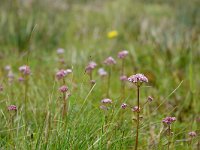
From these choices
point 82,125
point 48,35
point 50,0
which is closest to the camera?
point 82,125

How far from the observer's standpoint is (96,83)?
289cm

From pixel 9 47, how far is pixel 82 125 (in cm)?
362

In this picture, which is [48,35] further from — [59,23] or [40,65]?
[40,65]

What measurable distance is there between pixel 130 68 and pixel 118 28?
299cm

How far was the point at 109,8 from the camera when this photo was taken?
10578mm

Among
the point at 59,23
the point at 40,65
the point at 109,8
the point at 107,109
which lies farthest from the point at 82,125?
the point at 109,8

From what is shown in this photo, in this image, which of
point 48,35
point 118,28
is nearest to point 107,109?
point 48,35

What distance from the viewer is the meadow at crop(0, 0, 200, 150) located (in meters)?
1.88

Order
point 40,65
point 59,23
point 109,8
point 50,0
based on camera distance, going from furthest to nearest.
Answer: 1. point 109,8
2. point 50,0
3. point 59,23
4. point 40,65

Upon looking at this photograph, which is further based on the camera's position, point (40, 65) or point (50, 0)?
point (50, 0)

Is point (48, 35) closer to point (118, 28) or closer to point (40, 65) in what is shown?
point (40, 65)

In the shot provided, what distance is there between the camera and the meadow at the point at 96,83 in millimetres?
1883

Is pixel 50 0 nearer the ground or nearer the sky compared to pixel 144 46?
nearer the sky

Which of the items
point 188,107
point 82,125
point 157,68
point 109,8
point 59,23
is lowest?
point 82,125
